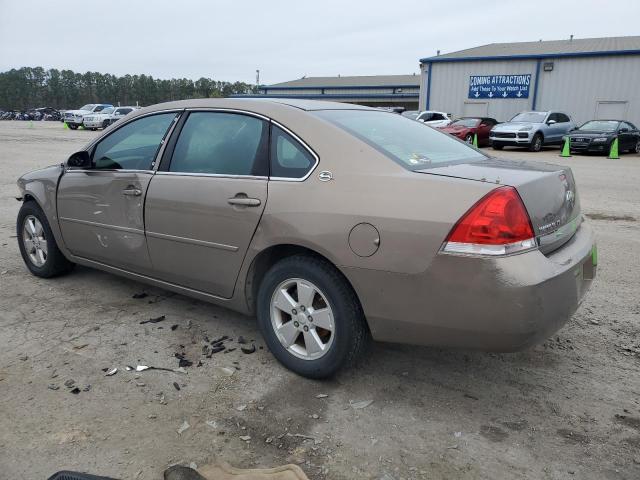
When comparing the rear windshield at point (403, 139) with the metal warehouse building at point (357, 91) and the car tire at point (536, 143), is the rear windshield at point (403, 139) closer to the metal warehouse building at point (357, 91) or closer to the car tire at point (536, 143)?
the car tire at point (536, 143)

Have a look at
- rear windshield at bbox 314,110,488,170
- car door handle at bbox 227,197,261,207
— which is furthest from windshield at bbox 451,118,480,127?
car door handle at bbox 227,197,261,207

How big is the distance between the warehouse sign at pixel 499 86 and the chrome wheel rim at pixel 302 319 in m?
30.4

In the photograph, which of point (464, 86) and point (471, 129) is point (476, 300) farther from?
point (464, 86)

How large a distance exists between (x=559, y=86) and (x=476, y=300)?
100ft

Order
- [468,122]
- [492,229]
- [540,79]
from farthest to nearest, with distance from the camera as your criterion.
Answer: [540,79] → [468,122] → [492,229]

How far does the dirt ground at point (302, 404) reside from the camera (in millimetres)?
2449

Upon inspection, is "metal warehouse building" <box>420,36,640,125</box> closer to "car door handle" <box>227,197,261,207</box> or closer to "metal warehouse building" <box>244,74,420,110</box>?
"metal warehouse building" <box>244,74,420,110</box>

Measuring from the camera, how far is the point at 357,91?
52.0 metres

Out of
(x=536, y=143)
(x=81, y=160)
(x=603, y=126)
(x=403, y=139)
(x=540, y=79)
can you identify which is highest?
(x=540, y=79)

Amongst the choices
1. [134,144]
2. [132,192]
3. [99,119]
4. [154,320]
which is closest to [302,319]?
[154,320]

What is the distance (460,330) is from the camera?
2590mm

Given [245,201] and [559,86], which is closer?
[245,201]

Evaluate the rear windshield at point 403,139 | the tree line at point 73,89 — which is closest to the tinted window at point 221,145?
the rear windshield at point 403,139

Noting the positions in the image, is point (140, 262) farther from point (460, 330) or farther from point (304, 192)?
point (460, 330)
